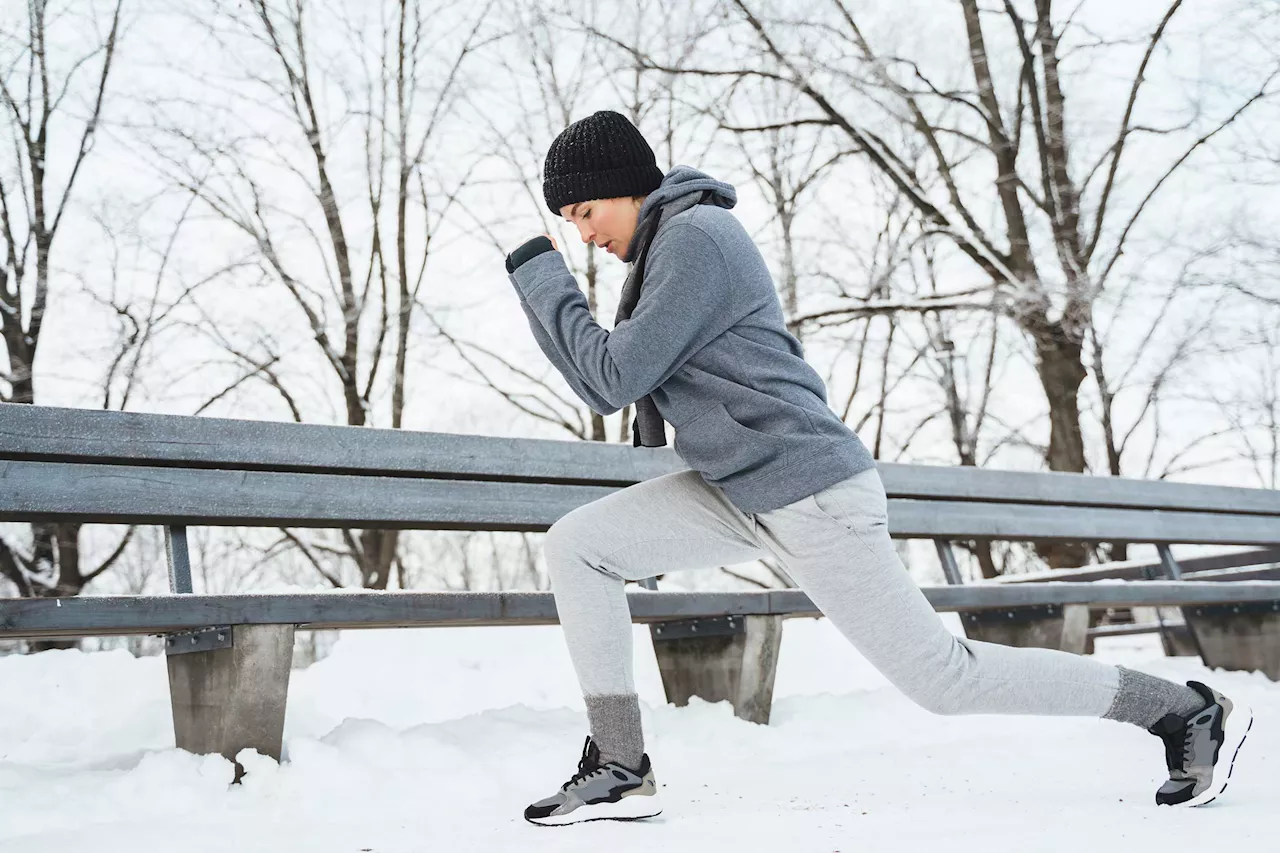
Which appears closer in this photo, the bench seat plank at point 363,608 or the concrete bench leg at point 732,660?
the bench seat plank at point 363,608

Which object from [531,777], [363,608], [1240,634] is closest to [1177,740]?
[531,777]

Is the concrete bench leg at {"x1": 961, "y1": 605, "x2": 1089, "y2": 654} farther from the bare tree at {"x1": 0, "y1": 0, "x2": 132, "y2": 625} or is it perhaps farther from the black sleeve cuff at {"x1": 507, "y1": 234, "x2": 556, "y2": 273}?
the bare tree at {"x1": 0, "y1": 0, "x2": 132, "y2": 625}

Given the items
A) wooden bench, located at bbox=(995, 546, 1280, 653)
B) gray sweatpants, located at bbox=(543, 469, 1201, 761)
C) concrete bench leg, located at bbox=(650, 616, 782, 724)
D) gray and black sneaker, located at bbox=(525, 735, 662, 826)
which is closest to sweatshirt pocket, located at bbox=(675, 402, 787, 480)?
gray sweatpants, located at bbox=(543, 469, 1201, 761)

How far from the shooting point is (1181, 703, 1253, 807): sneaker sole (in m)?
2.70

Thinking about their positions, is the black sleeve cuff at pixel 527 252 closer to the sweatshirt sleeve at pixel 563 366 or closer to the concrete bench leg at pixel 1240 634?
the sweatshirt sleeve at pixel 563 366

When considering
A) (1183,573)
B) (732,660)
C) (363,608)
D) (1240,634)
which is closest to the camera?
(363,608)

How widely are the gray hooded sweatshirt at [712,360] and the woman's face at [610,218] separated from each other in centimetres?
12

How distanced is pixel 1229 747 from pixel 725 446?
1.50m

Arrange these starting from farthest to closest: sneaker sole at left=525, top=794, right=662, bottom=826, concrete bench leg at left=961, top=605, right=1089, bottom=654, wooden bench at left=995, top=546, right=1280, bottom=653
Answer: wooden bench at left=995, top=546, right=1280, bottom=653
concrete bench leg at left=961, top=605, right=1089, bottom=654
sneaker sole at left=525, top=794, right=662, bottom=826

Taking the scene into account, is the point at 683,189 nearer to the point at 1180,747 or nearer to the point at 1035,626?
the point at 1180,747

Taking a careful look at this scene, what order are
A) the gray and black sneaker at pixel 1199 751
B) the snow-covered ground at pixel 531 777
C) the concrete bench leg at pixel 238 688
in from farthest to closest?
the concrete bench leg at pixel 238 688, the gray and black sneaker at pixel 1199 751, the snow-covered ground at pixel 531 777

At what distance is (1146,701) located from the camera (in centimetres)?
272

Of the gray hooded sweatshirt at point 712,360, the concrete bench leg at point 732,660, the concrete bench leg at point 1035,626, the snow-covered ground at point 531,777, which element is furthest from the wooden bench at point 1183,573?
the gray hooded sweatshirt at point 712,360

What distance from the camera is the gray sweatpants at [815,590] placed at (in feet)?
8.27
